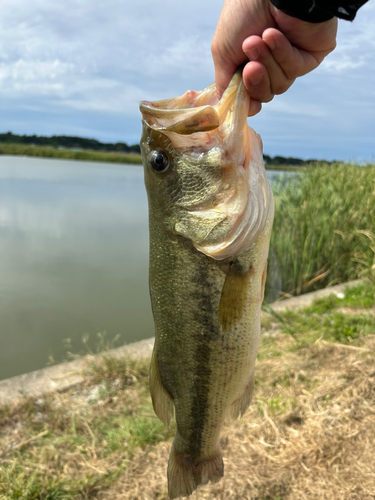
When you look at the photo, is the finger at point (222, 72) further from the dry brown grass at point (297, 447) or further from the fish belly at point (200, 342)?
the dry brown grass at point (297, 447)

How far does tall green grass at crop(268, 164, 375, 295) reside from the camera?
20.7 ft

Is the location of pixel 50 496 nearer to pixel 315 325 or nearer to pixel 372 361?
pixel 372 361

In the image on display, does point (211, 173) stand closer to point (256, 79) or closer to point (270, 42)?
point (256, 79)

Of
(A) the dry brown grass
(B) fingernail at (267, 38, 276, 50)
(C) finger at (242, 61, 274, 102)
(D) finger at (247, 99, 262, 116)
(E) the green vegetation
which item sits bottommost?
(E) the green vegetation

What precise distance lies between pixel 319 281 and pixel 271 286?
82 centimetres

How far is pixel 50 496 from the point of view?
2270mm

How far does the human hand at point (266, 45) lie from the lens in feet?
4.75

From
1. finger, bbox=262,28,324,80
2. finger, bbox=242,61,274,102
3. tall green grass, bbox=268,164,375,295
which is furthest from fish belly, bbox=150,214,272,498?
tall green grass, bbox=268,164,375,295

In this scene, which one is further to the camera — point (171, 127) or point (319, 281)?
point (319, 281)

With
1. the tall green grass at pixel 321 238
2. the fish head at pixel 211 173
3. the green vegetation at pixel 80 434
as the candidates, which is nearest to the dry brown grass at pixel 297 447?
the green vegetation at pixel 80 434

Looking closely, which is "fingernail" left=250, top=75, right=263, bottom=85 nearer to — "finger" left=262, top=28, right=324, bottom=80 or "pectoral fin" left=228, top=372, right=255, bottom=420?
"finger" left=262, top=28, right=324, bottom=80

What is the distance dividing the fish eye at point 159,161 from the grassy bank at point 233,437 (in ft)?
6.08

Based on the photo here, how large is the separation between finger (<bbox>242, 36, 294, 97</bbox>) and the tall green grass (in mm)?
4820

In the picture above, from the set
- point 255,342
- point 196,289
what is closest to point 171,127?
point 196,289
